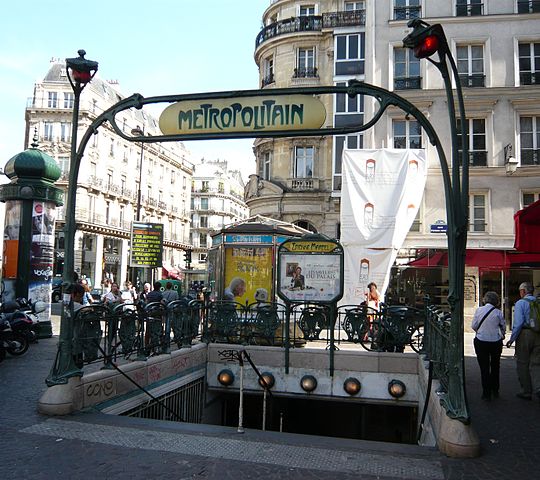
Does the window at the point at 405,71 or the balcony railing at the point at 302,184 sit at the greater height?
the window at the point at 405,71

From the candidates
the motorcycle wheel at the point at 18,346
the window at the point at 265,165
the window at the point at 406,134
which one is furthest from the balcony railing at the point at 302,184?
the motorcycle wheel at the point at 18,346

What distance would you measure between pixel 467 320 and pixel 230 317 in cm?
1163

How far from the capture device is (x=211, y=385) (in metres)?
11.3

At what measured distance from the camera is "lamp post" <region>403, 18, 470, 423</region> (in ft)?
18.8

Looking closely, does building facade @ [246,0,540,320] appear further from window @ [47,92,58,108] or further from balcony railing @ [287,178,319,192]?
window @ [47,92,58,108]

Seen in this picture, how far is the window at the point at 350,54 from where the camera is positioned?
2894cm

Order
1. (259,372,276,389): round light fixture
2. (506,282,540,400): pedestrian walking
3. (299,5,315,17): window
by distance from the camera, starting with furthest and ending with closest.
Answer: (299,5,315,17): window < (259,372,276,389): round light fixture < (506,282,540,400): pedestrian walking

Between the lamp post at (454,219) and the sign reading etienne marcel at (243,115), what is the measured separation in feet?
4.40

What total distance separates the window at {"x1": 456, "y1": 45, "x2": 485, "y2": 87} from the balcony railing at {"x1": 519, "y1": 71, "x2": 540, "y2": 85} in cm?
156

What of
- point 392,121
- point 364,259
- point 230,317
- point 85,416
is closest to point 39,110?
point 392,121

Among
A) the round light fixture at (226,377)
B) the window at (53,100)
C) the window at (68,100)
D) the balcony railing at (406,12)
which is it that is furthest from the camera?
the window at (68,100)

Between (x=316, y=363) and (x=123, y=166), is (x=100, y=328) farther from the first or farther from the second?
(x=123, y=166)

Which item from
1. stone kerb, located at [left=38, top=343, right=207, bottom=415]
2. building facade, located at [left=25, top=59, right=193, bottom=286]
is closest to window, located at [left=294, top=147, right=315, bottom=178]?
building facade, located at [left=25, top=59, right=193, bottom=286]

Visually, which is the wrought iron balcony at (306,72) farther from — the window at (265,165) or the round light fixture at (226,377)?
the round light fixture at (226,377)
